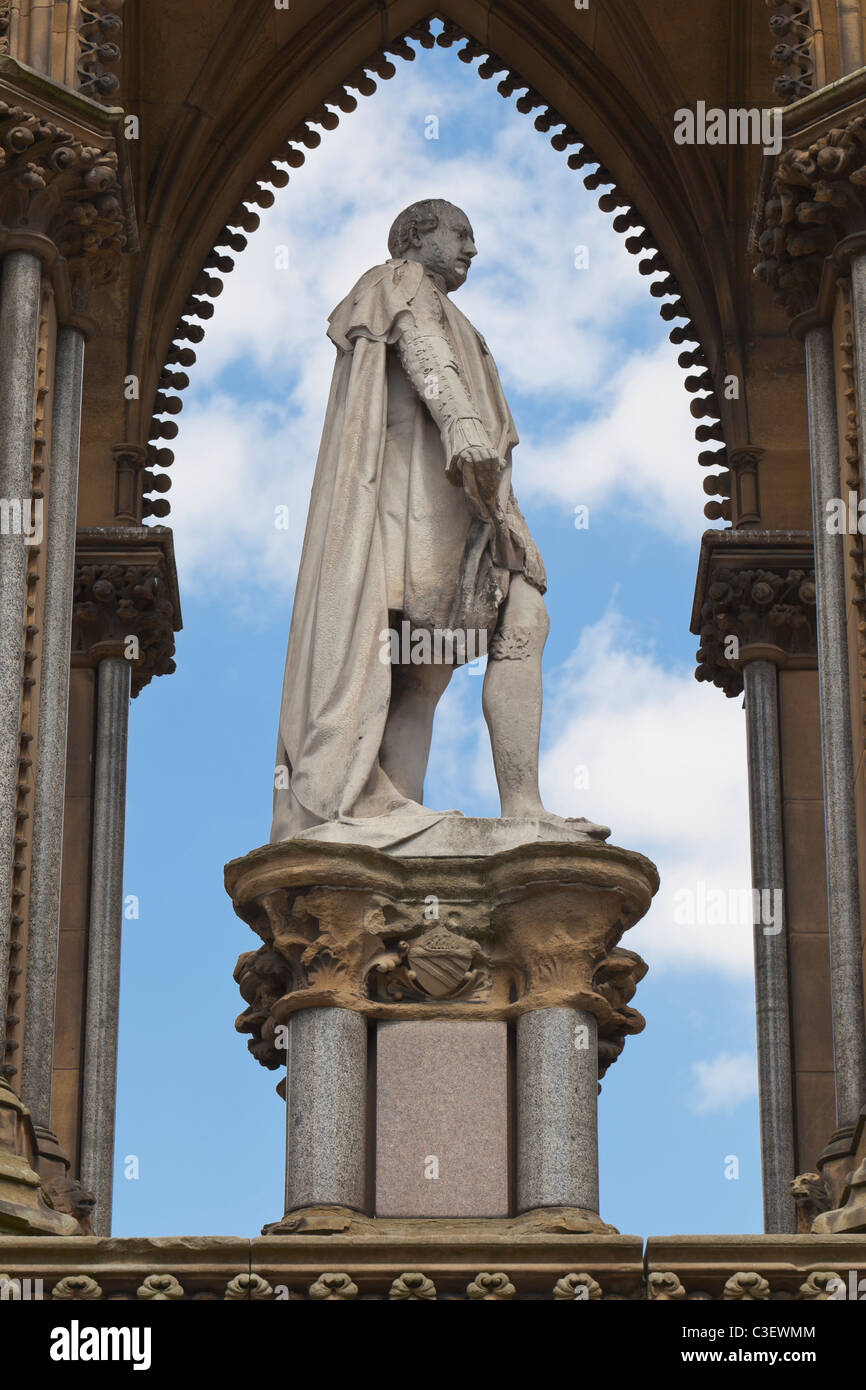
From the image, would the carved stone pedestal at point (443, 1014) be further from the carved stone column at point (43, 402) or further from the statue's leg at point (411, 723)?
the carved stone column at point (43, 402)

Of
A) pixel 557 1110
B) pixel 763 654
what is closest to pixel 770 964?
pixel 763 654

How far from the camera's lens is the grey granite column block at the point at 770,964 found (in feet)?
56.2

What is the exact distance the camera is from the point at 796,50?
14.7 metres

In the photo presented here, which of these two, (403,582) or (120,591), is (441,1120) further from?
(120,591)

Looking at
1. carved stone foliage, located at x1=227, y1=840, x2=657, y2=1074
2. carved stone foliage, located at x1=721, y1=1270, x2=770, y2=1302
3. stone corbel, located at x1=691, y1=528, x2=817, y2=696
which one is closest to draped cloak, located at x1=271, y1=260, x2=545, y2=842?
carved stone foliage, located at x1=227, y1=840, x2=657, y2=1074

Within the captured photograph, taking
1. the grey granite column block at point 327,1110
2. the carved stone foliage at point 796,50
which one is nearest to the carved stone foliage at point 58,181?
the carved stone foliage at point 796,50

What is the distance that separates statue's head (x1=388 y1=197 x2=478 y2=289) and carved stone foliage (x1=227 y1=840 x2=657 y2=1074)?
10.4ft

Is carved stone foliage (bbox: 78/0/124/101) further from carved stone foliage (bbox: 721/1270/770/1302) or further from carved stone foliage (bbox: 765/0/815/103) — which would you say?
carved stone foliage (bbox: 721/1270/770/1302)

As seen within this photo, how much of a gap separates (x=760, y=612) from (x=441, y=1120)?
7664 millimetres

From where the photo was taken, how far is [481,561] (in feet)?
42.5

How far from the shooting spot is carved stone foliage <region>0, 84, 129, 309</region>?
45.3 ft
